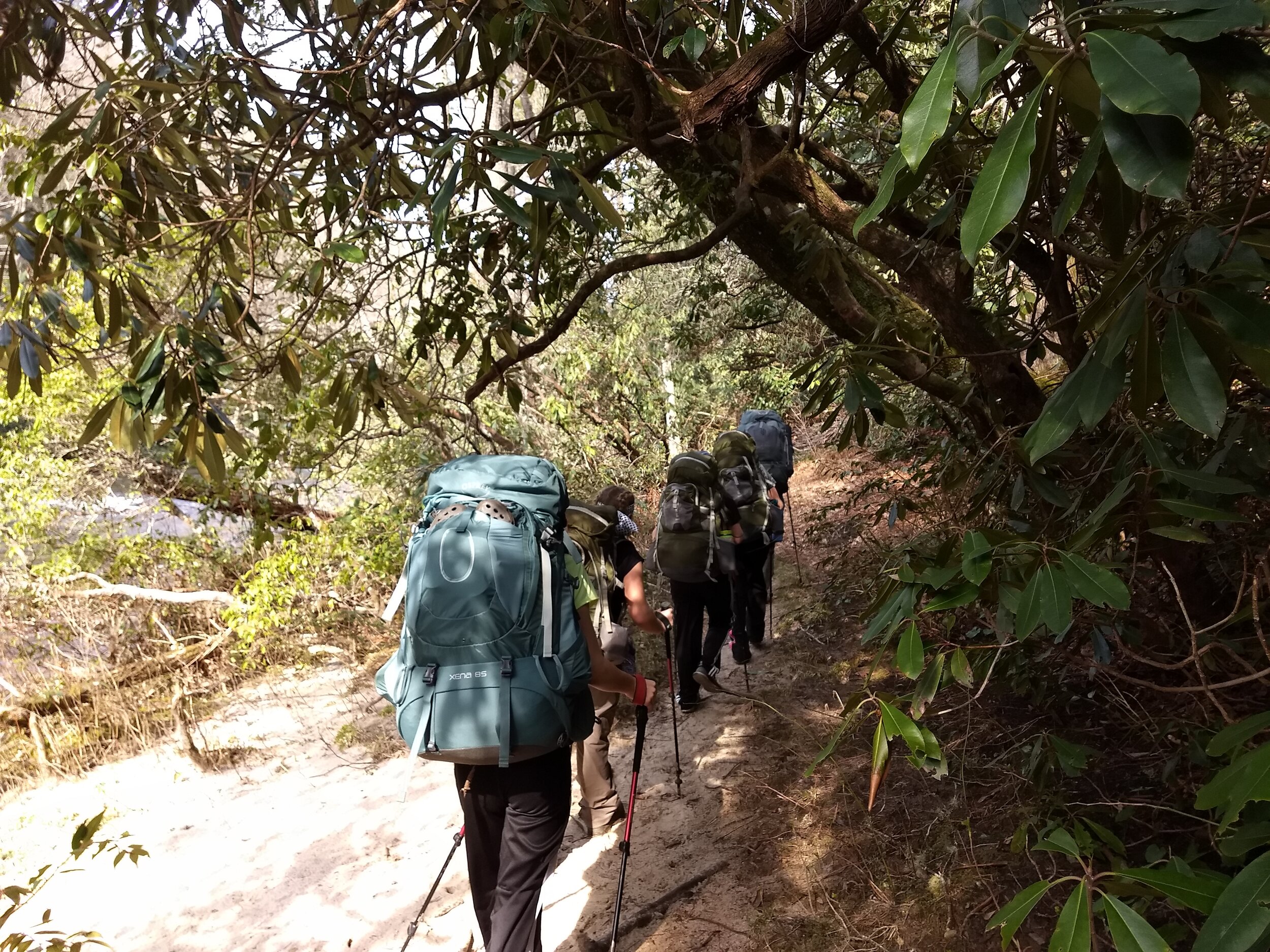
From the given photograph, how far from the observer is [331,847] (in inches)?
196

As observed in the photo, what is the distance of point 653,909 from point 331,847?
2.50 m

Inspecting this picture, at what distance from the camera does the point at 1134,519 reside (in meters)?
1.80

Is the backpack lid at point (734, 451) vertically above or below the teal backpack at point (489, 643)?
above

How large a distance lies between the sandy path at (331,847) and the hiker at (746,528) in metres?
0.38

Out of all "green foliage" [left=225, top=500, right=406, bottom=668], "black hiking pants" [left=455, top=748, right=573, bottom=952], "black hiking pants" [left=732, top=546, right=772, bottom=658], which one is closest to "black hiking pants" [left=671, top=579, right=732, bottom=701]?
"black hiking pants" [left=732, top=546, right=772, bottom=658]

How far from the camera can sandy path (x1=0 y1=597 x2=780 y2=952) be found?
381 cm

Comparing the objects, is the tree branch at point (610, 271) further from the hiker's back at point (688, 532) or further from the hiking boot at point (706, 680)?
the hiking boot at point (706, 680)

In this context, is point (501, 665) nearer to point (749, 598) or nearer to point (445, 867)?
point (445, 867)

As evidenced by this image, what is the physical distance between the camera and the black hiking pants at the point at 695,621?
5.39 meters

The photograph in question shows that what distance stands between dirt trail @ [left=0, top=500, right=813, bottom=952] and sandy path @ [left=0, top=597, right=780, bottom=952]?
1cm

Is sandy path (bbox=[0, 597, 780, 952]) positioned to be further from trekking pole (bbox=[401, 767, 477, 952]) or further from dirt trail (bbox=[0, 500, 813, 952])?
trekking pole (bbox=[401, 767, 477, 952])

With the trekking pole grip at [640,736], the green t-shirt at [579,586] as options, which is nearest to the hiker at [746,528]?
the trekking pole grip at [640,736]

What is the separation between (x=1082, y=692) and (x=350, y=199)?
13.7ft

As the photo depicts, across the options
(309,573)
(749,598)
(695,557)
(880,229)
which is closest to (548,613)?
(880,229)
